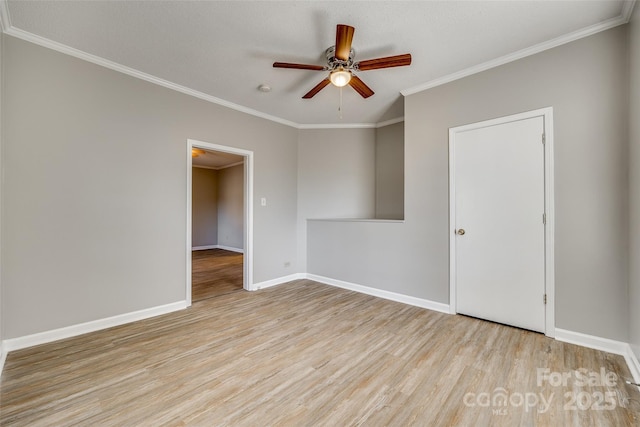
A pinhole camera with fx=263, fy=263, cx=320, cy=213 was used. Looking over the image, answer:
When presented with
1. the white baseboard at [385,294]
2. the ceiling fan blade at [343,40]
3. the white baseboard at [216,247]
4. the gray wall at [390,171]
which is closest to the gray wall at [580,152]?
the white baseboard at [385,294]

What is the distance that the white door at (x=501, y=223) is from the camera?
8.04 ft

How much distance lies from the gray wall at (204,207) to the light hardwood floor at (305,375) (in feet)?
18.9

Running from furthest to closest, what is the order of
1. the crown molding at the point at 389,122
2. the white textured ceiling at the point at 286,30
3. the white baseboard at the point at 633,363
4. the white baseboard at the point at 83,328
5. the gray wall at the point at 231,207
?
the gray wall at the point at 231,207 < the crown molding at the point at 389,122 < the white baseboard at the point at 83,328 < the white textured ceiling at the point at 286,30 < the white baseboard at the point at 633,363

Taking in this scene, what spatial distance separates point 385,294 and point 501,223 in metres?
1.63

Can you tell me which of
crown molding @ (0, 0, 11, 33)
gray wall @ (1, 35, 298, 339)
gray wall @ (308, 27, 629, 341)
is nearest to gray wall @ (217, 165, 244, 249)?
gray wall @ (1, 35, 298, 339)

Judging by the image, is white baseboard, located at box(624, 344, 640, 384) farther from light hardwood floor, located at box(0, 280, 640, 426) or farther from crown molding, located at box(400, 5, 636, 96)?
crown molding, located at box(400, 5, 636, 96)

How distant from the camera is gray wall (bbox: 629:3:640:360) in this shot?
6.10ft

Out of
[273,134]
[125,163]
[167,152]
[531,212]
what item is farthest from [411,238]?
[125,163]

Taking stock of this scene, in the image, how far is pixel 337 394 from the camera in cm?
169

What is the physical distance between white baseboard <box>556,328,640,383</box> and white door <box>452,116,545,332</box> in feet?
0.53

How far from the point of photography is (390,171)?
4.45 meters

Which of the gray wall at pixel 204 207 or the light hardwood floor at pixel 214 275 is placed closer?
the light hardwood floor at pixel 214 275

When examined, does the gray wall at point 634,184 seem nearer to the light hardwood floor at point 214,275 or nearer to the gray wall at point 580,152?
the gray wall at point 580,152

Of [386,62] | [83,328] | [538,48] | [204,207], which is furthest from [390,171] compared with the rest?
[204,207]
